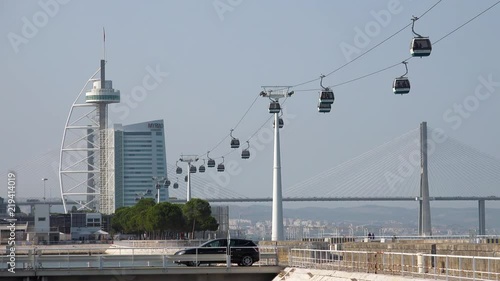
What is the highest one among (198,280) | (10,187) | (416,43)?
(416,43)

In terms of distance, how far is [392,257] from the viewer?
40312mm

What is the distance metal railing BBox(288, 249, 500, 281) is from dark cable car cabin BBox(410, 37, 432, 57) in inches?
238

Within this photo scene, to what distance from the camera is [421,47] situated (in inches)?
1556

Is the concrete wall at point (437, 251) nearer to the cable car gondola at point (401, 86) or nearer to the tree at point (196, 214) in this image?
the cable car gondola at point (401, 86)

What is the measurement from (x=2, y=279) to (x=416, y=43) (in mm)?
18313

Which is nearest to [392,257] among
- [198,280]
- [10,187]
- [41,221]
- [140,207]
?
[198,280]

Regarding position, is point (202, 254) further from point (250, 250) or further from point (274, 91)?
point (274, 91)

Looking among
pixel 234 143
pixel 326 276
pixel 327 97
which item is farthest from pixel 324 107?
pixel 234 143

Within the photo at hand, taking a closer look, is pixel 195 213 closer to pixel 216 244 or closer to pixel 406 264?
pixel 216 244

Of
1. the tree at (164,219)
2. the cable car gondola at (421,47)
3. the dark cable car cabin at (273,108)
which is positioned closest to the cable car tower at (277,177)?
the dark cable car cabin at (273,108)

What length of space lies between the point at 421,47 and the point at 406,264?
6683 millimetres

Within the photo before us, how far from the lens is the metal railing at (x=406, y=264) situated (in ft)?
106

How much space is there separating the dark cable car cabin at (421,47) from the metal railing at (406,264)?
6040mm

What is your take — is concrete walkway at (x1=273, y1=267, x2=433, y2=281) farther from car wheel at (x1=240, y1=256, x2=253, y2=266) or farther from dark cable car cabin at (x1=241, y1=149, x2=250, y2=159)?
dark cable car cabin at (x1=241, y1=149, x2=250, y2=159)
